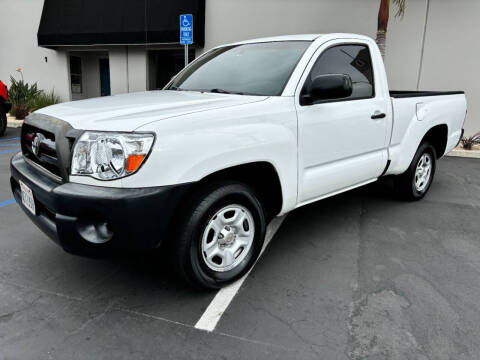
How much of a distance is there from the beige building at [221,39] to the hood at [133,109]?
8.11m

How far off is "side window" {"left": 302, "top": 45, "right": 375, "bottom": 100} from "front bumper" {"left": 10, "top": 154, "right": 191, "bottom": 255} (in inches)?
69.8

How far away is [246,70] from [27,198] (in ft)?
6.48

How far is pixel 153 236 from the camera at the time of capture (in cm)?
232

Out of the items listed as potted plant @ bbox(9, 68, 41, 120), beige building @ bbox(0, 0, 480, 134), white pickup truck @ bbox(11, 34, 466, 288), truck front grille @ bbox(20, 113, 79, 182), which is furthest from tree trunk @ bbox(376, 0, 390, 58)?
potted plant @ bbox(9, 68, 41, 120)

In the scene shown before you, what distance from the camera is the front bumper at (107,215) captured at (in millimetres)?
2182

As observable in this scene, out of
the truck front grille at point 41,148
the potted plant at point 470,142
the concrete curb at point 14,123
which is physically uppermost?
the truck front grille at point 41,148

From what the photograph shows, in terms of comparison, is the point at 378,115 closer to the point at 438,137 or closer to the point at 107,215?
the point at 438,137

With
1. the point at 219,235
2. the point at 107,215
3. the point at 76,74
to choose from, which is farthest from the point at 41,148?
the point at 76,74

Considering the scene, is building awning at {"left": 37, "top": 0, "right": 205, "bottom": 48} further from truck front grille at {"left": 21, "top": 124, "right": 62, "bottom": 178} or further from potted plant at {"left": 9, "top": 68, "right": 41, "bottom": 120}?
truck front grille at {"left": 21, "top": 124, "right": 62, "bottom": 178}

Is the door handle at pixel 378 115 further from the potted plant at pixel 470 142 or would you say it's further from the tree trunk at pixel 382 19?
the potted plant at pixel 470 142

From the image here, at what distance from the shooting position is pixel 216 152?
246 cm

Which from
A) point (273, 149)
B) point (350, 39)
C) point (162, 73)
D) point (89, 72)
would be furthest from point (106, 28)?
point (273, 149)

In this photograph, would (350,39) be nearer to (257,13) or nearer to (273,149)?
(273,149)

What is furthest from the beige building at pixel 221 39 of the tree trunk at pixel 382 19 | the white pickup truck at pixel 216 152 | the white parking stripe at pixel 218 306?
the white parking stripe at pixel 218 306
